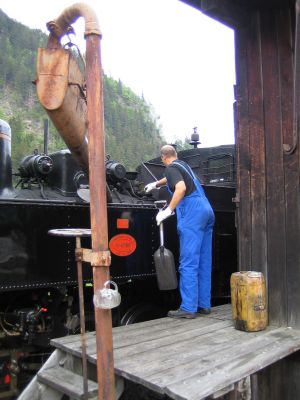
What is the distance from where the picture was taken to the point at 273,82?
341 cm

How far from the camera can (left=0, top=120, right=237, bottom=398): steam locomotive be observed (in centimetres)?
346

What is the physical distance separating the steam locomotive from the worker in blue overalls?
613mm

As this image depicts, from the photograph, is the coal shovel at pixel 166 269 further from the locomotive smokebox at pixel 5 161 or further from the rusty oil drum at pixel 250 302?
the locomotive smokebox at pixel 5 161

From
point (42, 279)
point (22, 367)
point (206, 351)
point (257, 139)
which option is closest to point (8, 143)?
point (42, 279)

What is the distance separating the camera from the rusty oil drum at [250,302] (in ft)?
10.4

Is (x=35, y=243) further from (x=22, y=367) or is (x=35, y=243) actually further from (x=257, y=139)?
(x=257, y=139)

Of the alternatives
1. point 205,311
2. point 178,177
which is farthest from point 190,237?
point 205,311

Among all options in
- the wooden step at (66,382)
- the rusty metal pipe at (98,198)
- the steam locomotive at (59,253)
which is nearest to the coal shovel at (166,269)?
the steam locomotive at (59,253)

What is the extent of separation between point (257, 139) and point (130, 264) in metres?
1.72

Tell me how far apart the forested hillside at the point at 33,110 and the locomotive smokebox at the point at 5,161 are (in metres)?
32.0

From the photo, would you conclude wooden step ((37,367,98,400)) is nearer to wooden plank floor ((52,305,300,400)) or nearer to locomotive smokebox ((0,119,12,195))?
wooden plank floor ((52,305,300,400))

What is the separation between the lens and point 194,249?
371cm

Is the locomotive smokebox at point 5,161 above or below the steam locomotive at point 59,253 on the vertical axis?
above

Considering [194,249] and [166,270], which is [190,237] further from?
[166,270]
